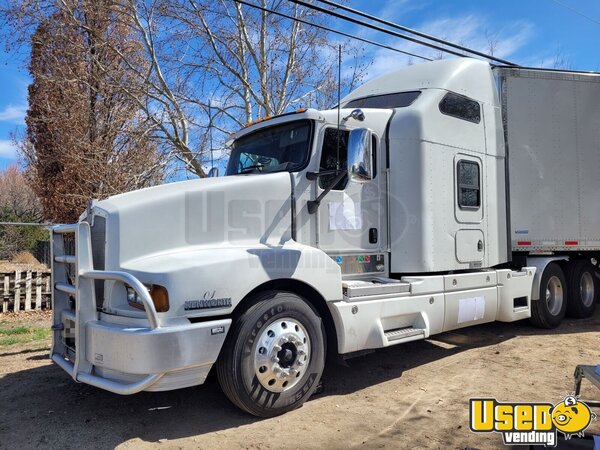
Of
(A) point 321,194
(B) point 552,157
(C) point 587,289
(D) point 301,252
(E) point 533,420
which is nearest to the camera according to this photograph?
(E) point 533,420

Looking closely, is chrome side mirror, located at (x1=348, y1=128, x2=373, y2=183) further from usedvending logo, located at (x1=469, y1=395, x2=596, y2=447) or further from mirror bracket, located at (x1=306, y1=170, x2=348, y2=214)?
usedvending logo, located at (x1=469, y1=395, x2=596, y2=447)

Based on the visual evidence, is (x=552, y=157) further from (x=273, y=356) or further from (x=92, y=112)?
(x=92, y=112)

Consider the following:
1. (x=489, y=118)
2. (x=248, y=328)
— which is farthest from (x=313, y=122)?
(x=489, y=118)

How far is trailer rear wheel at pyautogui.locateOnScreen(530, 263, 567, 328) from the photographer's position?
23.8 feet

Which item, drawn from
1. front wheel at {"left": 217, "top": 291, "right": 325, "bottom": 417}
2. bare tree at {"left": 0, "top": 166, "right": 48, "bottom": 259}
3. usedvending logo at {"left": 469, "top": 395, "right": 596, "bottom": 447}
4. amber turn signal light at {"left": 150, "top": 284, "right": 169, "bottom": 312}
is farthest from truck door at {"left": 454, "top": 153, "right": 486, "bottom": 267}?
bare tree at {"left": 0, "top": 166, "right": 48, "bottom": 259}

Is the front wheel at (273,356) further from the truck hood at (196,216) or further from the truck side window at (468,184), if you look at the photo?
the truck side window at (468,184)

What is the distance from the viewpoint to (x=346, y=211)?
200 inches

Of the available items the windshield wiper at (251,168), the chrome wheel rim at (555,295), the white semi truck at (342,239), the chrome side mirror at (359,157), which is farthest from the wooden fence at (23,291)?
the chrome wheel rim at (555,295)

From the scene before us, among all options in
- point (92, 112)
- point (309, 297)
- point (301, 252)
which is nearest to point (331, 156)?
point (301, 252)

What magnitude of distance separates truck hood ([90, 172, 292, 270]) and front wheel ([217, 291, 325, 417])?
66 centimetres

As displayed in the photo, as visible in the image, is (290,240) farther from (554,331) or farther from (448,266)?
(554,331)

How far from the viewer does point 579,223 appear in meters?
7.52

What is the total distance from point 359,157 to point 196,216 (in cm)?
158

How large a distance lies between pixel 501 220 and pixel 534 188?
946 mm
